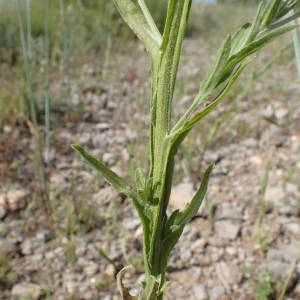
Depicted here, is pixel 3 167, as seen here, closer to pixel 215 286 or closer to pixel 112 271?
pixel 112 271

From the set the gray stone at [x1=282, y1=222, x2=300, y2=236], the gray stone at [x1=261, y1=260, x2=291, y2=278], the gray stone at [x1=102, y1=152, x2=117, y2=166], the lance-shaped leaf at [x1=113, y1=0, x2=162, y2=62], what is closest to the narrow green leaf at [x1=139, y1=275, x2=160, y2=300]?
the lance-shaped leaf at [x1=113, y1=0, x2=162, y2=62]

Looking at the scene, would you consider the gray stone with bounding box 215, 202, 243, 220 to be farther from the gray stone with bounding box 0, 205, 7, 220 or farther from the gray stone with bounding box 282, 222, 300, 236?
the gray stone with bounding box 0, 205, 7, 220

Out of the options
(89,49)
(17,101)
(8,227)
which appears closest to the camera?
(8,227)

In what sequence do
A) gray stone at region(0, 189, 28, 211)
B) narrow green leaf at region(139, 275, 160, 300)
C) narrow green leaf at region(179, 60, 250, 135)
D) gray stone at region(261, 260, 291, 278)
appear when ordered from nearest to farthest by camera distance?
1. narrow green leaf at region(179, 60, 250, 135)
2. narrow green leaf at region(139, 275, 160, 300)
3. gray stone at region(261, 260, 291, 278)
4. gray stone at region(0, 189, 28, 211)

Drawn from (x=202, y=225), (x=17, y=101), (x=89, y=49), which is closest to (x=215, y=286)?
(x=202, y=225)

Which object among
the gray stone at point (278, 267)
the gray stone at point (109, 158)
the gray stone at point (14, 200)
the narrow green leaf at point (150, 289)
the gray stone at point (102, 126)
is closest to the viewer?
the narrow green leaf at point (150, 289)

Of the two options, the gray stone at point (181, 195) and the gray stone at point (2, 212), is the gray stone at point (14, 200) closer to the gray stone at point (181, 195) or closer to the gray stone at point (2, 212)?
the gray stone at point (2, 212)

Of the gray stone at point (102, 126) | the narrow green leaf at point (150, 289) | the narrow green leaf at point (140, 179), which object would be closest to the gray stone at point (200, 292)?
the narrow green leaf at point (150, 289)
